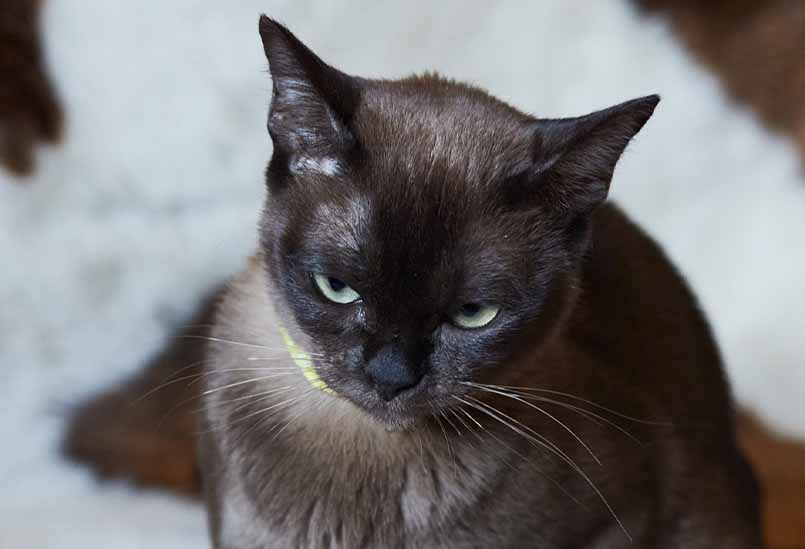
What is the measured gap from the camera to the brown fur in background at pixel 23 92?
1.37 metres

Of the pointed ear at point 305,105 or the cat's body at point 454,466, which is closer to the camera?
the pointed ear at point 305,105

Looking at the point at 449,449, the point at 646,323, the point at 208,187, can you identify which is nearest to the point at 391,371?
the point at 449,449

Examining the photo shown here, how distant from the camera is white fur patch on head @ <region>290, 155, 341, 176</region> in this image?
883 mm

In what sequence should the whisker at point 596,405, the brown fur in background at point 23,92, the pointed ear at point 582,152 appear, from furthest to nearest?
the brown fur in background at point 23,92 → the whisker at point 596,405 → the pointed ear at point 582,152

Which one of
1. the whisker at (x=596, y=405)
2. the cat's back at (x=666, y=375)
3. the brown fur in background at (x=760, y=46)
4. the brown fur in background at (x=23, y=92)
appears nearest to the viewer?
the whisker at (x=596, y=405)

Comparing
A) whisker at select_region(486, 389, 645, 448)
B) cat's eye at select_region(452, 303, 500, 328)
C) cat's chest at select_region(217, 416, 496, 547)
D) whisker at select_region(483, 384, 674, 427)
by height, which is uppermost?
cat's eye at select_region(452, 303, 500, 328)

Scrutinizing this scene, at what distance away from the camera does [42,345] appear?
1455 mm

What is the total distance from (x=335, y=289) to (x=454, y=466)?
21cm

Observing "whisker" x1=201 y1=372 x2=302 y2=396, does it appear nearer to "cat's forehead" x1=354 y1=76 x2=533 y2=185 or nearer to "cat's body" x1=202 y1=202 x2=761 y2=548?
"cat's body" x1=202 y1=202 x2=761 y2=548

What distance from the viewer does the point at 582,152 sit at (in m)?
0.85

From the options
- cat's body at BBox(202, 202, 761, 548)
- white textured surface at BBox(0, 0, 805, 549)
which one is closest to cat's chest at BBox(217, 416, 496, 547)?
cat's body at BBox(202, 202, 761, 548)

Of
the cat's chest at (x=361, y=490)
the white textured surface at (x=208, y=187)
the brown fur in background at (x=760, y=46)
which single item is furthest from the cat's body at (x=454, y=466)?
the brown fur in background at (x=760, y=46)

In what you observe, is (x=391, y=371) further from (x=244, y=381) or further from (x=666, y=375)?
(x=666, y=375)

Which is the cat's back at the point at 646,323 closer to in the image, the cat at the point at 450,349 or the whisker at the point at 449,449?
the cat at the point at 450,349
